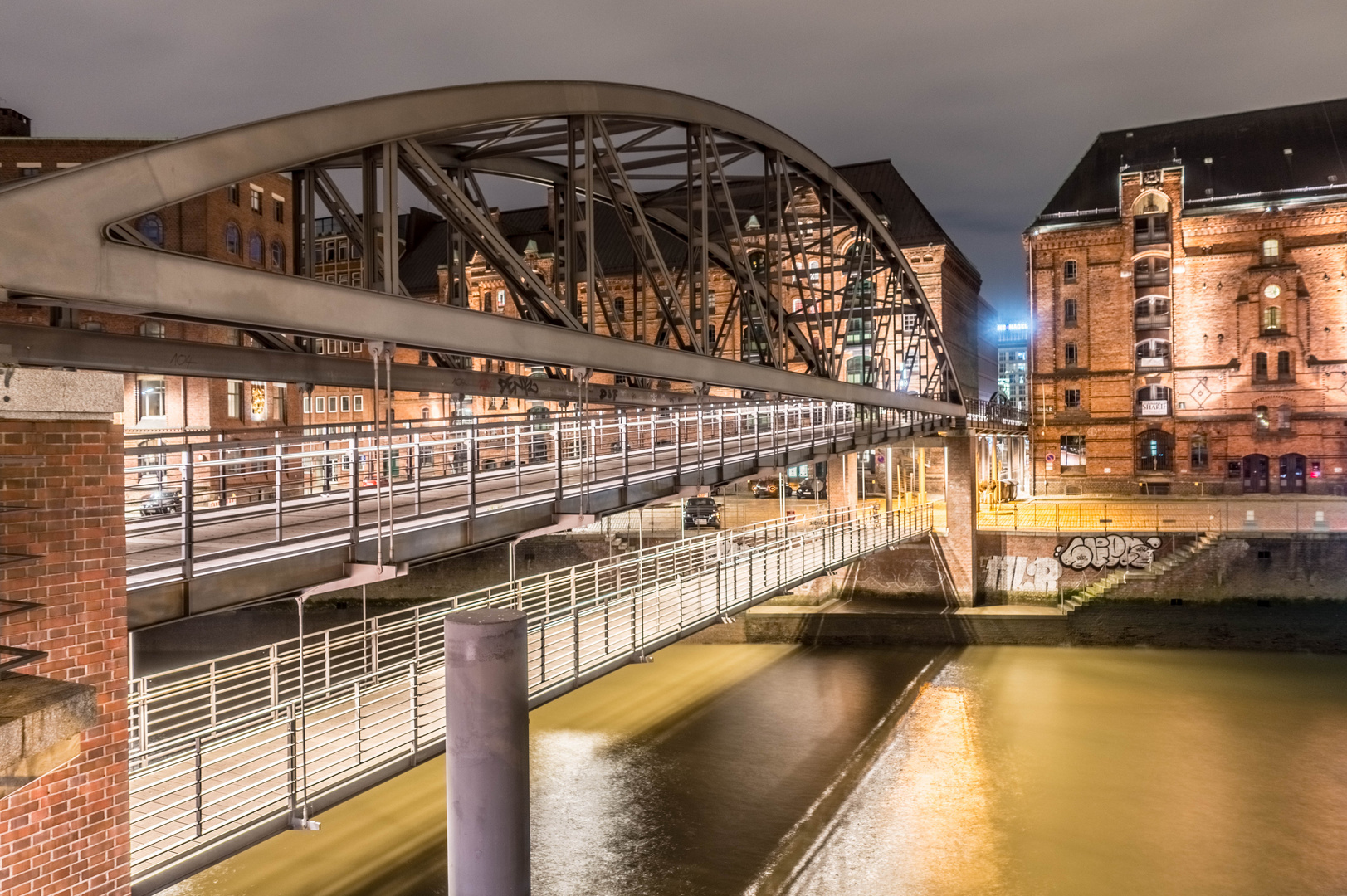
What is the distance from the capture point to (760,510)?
35.2 m

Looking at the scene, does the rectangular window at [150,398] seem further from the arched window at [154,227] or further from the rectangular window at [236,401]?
the arched window at [154,227]

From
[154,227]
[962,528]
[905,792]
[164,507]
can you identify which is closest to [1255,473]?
[962,528]

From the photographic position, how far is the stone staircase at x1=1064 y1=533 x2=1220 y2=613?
2636 centimetres

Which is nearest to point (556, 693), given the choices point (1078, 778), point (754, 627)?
point (1078, 778)

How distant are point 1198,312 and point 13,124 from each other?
49884mm

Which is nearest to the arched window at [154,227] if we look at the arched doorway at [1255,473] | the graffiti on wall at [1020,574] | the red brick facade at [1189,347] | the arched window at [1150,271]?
the graffiti on wall at [1020,574]

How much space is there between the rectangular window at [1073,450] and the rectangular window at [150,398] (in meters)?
36.9

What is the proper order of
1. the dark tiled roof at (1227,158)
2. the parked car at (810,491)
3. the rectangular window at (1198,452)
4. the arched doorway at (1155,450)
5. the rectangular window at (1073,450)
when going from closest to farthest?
1. the parked car at (810,491)
2. the dark tiled roof at (1227,158)
3. the rectangular window at (1198,452)
4. the arched doorway at (1155,450)
5. the rectangular window at (1073,450)

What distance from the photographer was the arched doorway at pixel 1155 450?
4231 centimetres

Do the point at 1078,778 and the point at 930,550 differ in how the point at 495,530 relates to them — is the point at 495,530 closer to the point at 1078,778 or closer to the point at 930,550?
the point at 1078,778

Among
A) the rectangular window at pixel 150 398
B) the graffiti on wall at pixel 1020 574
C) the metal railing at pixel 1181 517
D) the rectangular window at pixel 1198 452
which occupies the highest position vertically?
the rectangular window at pixel 150 398

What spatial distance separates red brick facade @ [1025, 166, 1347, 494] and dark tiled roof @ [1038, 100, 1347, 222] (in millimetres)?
1290

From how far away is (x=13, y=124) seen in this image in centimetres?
3812

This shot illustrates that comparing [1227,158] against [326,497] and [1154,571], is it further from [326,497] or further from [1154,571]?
[326,497]
